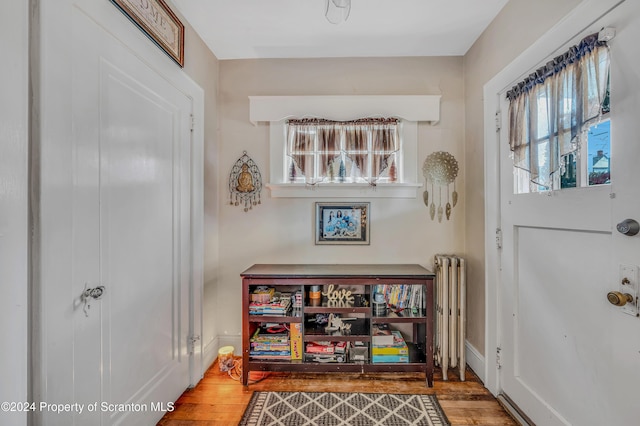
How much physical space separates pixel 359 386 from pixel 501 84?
227cm

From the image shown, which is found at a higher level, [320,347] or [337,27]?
[337,27]

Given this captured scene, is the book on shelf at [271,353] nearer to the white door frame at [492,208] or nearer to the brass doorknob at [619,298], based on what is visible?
the white door frame at [492,208]

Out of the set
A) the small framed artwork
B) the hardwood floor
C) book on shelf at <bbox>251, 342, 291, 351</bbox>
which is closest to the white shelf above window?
the small framed artwork

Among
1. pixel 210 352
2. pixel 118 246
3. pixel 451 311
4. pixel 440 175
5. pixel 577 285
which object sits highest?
pixel 440 175

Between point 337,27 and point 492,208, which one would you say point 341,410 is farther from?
point 337,27

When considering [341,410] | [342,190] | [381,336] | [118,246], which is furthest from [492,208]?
[118,246]

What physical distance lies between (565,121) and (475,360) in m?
1.76

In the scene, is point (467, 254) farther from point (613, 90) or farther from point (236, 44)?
point (236, 44)

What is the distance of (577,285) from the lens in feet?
4.31

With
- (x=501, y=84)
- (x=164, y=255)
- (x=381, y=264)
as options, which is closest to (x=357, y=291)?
(x=381, y=264)

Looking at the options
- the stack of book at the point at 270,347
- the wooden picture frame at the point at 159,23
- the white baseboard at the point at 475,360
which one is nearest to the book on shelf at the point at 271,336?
the stack of book at the point at 270,347

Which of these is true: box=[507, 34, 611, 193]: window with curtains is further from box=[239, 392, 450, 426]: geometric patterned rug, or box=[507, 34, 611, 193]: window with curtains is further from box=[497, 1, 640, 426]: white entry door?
box=[239, 392, 450, 426]: geometric patterned rug

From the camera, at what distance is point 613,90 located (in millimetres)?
1113

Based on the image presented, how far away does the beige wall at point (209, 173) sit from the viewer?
7.20 ft
